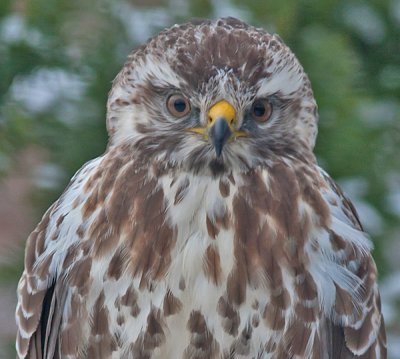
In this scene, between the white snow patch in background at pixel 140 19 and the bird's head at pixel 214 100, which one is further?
the white snow patch in background at pixel 140 19

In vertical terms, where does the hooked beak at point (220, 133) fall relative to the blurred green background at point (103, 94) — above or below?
above

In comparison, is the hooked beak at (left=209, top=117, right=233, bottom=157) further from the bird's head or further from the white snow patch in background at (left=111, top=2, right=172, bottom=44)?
the white snow patch in background at (left=111, top=2, right=172, bottom=44)

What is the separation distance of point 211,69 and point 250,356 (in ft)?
2.97

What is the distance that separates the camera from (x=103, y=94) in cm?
580

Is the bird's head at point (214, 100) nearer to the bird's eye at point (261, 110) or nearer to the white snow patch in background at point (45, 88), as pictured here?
the bird's eye at point (261, 110)

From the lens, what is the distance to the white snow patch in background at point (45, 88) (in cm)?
588

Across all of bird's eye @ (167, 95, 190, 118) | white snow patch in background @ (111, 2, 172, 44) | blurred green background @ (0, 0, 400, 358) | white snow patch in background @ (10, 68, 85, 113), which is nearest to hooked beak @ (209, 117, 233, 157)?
bird's eye @ (167, 95, 190, 118)

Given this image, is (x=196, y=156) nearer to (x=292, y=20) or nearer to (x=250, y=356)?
(x=250, y=356)

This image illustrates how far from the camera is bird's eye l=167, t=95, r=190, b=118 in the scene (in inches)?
166

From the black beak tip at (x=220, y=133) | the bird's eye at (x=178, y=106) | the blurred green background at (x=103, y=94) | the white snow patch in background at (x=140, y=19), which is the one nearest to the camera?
the black beak tip at (x=220, y=133)

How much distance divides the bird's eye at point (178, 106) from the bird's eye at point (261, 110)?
202 millimetres

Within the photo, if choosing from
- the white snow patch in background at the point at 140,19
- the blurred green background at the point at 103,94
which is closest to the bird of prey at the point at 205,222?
the blurred green background at the point at 103,94

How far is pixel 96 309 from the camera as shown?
14.3 ft

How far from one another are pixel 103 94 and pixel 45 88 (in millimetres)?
297
